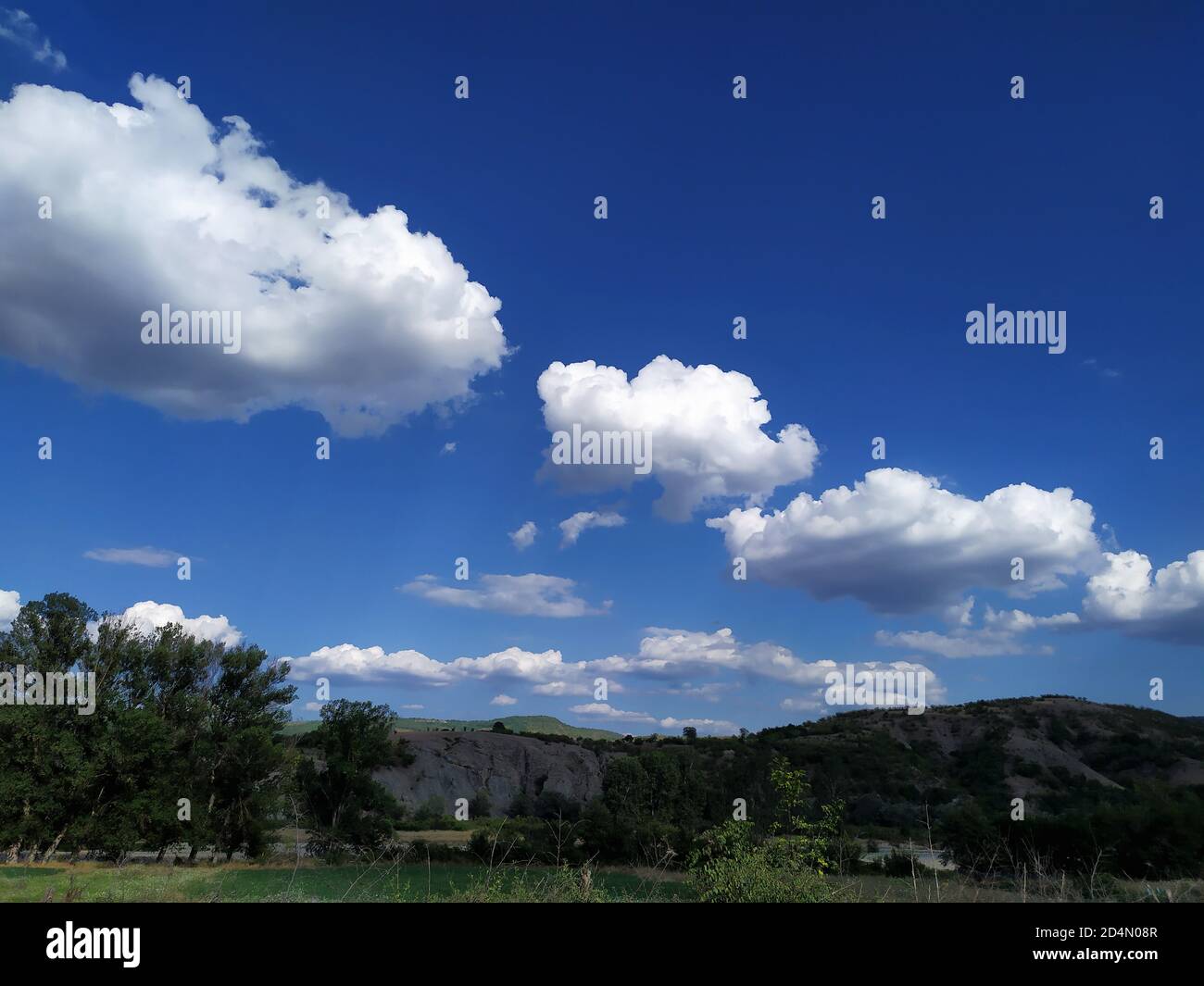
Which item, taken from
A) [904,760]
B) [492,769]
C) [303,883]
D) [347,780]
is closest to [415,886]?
[303,883]

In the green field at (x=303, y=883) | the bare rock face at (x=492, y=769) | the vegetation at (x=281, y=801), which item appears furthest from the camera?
the bare rock face at (x=492, y=769)

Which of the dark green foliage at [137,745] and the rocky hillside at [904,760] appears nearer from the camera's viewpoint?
the dark green foliage at [137,745]

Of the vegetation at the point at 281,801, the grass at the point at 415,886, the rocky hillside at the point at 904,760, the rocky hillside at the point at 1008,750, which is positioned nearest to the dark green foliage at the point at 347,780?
the vegetation at the point at 281,801

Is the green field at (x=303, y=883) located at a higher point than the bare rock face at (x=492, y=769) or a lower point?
higher

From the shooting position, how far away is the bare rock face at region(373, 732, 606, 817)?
8212 centimetres

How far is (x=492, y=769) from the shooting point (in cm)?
8906

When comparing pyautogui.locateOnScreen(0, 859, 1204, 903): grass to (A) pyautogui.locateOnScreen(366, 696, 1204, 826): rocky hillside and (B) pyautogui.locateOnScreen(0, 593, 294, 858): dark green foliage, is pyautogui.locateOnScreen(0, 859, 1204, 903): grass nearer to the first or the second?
(B) pyautogui.locateOnScreen(0, 593, 294, 858): dark green foliage

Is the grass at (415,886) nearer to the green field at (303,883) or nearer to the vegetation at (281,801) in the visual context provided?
the green field at (303,883)

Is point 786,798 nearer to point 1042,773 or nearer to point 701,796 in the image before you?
point 701,796

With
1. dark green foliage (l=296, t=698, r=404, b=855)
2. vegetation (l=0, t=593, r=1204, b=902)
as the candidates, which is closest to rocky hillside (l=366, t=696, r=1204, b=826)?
vegetation (l=0, t=593, r=1204, b=902)

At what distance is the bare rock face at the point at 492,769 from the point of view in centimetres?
8212

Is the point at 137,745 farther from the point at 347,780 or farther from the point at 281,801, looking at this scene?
the point at 347,780

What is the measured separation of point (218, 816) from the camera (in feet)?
160
